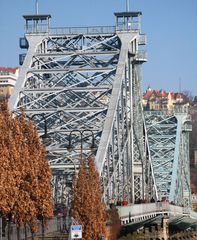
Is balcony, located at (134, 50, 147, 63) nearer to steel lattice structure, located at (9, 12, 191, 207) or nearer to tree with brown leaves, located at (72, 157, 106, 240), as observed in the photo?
steel lattice structure, located at (9, 12, 191, 207)

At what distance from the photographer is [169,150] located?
445 ft

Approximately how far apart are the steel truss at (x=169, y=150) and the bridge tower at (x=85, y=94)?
37.7 meters

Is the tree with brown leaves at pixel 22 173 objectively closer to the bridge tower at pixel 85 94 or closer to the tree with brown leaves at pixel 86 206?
the tree with brown leaves at pixel 86 206

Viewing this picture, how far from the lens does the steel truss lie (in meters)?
130

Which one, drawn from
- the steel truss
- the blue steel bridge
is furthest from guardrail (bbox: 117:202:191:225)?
the steel truss

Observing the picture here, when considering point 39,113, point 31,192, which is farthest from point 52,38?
point 31,192

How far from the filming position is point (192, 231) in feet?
370

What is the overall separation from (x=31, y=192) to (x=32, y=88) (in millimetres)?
37469

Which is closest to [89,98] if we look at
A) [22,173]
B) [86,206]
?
[86,206]

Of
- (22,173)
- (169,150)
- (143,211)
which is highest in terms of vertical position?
(169,150)

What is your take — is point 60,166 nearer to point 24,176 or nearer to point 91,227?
point 91,227

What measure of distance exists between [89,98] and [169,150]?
52810 mm

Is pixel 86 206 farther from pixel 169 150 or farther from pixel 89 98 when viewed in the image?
pixel 169 150

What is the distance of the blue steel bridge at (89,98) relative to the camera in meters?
77.2
